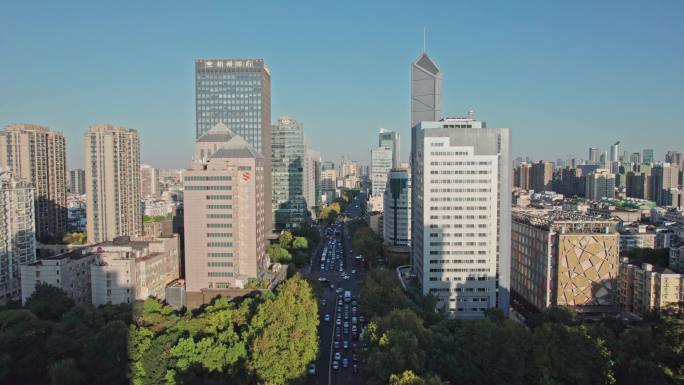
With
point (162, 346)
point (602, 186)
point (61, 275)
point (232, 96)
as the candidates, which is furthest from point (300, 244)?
point (602, 186)

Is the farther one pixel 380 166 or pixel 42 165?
pixel 380 166

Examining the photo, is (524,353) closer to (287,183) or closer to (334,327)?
(334,327)

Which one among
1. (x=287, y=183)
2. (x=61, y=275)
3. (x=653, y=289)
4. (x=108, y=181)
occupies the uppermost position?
(x=108, y=181)

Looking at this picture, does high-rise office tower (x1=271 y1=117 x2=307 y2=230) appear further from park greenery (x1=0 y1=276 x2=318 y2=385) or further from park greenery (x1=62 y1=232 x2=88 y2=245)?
park greenery (x1=0 y1=276 x2=318 y2=385)

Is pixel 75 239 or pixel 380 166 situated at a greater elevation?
pixel 380 166

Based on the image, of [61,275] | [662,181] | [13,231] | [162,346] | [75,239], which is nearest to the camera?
[162,346]

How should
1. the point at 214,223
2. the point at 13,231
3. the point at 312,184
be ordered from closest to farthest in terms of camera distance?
the point at 214,223 → the point at 13,231 → the point at 312,184

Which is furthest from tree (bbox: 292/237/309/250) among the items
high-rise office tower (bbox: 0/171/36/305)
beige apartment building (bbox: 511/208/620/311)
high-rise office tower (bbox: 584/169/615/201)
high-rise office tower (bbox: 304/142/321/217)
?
high-rise office tower (bbox: 584/169/615/201)
